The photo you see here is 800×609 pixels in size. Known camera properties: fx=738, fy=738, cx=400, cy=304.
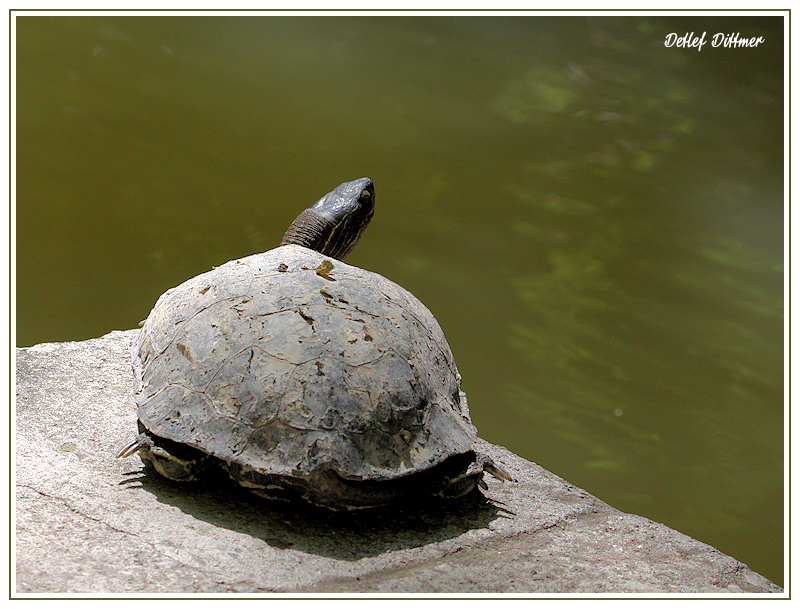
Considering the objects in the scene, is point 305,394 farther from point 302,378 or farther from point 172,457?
point 172,457

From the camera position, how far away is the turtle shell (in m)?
1.98

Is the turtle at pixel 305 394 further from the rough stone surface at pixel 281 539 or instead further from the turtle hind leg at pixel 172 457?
the rough stone surface at pixel 281 539

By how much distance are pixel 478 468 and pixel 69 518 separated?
1169mm

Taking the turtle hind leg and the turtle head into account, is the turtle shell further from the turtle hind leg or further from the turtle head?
the turtle head

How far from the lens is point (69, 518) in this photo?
2016 mm

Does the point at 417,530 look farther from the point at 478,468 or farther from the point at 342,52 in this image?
the point at 342,52

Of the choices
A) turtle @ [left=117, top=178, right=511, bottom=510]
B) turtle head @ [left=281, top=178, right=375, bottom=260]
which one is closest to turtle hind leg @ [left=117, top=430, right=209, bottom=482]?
turtle @ [left=117, top=178, right=511, bottom=510]

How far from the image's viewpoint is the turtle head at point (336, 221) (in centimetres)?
328

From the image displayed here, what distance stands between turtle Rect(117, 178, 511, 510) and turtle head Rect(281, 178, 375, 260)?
79 cm

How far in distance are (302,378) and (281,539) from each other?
18.0 inches

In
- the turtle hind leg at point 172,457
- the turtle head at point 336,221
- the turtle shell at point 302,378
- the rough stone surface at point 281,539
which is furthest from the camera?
the turtle head at point 336,221

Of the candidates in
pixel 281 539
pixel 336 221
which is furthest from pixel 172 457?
pixel 336 221

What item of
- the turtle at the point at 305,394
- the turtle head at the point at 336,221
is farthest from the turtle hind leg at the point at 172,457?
the turtle head at the point at 336,221

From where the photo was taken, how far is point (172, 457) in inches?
83.4
